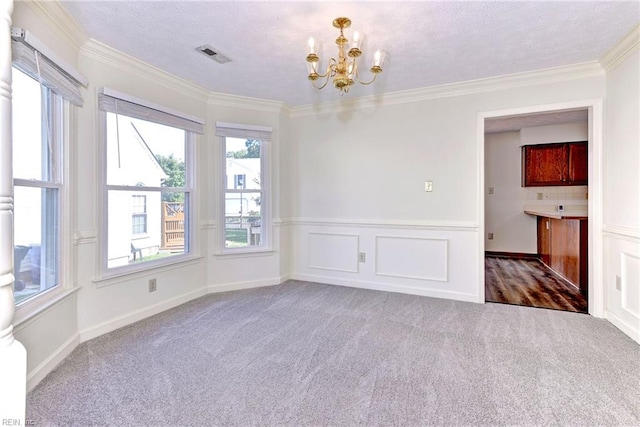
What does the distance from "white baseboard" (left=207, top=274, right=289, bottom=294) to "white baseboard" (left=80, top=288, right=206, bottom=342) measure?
0.14m

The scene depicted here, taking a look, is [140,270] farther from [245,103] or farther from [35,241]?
[245,103]

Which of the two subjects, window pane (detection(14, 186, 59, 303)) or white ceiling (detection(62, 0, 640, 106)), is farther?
white ceiling (detection(62, 0, 640, 106))

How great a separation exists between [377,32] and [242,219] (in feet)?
8.70

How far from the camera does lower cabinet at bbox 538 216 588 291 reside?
3.83m

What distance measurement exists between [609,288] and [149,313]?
4.31 metres

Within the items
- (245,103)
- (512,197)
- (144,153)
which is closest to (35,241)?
(144,153)

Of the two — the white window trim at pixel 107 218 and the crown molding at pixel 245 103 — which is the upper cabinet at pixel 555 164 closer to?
the crown molding at pixel 245 103

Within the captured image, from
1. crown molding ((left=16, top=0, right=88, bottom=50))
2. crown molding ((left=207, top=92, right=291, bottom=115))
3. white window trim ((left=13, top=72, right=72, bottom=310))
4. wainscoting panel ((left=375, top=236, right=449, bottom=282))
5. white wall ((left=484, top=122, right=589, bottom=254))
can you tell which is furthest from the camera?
white wall ((left=484, top=122, right=589, bottom=254))

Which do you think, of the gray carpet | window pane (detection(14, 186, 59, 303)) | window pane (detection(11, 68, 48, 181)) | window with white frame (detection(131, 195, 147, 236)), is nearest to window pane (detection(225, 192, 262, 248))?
window with white frame (detection(131, 195, 147, 236))

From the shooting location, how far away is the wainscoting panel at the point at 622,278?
2.52m

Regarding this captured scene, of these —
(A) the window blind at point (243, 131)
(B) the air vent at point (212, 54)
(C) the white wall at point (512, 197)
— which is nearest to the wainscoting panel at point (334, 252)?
(A) the window blind at point (243, 131)

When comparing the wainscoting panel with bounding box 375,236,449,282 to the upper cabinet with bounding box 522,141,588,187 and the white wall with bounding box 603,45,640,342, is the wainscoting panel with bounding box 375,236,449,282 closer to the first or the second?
the white wall with bounding box 603,45,640,342

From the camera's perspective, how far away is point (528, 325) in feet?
9.29

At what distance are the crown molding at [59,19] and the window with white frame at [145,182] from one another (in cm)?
41
